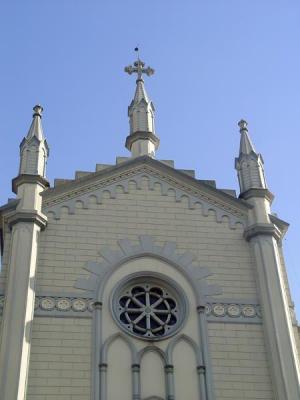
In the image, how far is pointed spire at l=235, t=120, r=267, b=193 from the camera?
18.9m

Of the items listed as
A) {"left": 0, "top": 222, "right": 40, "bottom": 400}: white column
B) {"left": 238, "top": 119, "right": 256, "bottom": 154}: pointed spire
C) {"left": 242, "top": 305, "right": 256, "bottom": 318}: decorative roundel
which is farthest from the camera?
{"left": 238, "top": 119, "right": 256, "bottom": 154}: pointed spire

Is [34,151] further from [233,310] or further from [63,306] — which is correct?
[233,310]

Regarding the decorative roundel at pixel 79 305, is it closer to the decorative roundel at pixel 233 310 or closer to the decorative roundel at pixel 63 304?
the decorative roundel at pixel 63 304

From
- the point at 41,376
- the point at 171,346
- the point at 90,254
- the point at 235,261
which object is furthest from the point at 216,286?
the point at 41,376

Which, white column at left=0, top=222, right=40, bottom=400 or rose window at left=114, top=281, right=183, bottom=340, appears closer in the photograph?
white column at left=0, top=222, right=40, bottom=400

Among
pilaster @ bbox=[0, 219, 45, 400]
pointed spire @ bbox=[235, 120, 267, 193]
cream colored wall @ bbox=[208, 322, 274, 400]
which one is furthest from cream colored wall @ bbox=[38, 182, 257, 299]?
pointed spire @ bbox=[235, 120, 267, 193]

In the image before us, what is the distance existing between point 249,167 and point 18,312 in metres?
7.67

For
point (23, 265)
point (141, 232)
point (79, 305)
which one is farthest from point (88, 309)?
point (141, 232)

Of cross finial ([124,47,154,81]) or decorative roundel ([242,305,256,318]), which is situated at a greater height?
cross finial ([124,47,154,81])

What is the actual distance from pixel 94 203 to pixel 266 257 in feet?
14.7

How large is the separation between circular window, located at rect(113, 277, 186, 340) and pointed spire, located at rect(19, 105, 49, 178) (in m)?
4.02

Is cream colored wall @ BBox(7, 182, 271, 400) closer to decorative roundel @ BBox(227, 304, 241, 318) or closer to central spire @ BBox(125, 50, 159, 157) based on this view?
decorative roundel @ BBox(227, 304, 241, 318)

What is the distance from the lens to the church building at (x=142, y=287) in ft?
48.5

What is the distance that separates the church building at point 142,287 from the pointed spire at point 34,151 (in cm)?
4
